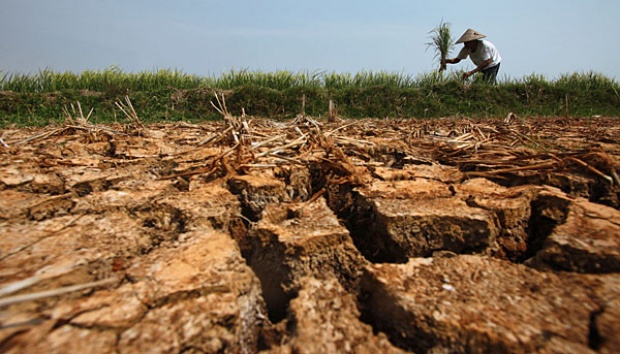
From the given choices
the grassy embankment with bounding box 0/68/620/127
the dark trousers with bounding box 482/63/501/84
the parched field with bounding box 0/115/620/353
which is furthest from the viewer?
the dark trousers with bounding box 482/63/501/84

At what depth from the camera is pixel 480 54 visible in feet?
18.4

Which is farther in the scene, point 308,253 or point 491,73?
point 491,73

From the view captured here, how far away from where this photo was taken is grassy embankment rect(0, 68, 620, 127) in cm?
499

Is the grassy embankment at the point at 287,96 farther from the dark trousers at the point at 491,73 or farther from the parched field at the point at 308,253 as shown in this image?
the parched field at the point at 308,253

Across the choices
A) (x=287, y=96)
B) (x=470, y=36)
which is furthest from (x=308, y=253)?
(x=470, y=36)

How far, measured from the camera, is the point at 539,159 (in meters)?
1.39

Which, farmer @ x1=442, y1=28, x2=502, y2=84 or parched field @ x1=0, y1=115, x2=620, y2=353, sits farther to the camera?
farmer @ x1=442, y1=28, x2=502, y2=84

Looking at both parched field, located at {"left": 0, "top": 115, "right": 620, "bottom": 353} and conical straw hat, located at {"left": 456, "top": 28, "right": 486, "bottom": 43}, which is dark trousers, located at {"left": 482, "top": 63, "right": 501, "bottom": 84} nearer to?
conical straw hat, located at {"left": 456, "top": 28, "right": 486, "bottom": 43}

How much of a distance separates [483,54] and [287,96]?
3.31 meters

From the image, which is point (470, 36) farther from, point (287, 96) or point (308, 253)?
point (308, 253)

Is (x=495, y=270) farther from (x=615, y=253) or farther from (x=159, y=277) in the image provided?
(x=159, y=277)

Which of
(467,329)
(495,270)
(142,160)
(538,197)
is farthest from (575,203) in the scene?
(142,160)

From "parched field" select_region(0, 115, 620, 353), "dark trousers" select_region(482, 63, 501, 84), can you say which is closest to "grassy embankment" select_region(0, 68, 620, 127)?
"dark trousers" select_region(482, 63, 501, 84)

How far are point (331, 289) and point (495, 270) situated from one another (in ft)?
1.27
